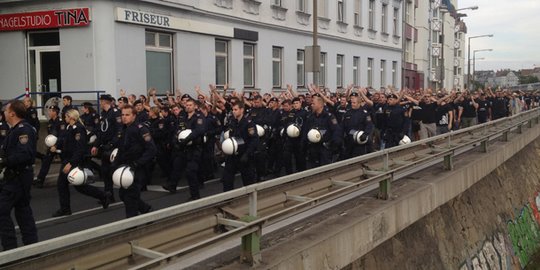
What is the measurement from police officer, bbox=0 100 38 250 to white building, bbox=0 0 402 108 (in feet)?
30.9

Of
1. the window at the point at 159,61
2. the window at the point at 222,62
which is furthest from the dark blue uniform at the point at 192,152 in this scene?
the window at the point at 222,62

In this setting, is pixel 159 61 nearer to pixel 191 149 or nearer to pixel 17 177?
pixel 191 149

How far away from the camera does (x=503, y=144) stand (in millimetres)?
12586

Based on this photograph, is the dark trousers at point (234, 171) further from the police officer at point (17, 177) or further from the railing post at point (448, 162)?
the police officer at point (17, 177)

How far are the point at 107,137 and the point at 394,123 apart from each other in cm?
652

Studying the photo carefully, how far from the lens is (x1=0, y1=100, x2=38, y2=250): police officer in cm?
599

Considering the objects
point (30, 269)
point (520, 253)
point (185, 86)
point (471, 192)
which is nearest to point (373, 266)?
point (30, 269)

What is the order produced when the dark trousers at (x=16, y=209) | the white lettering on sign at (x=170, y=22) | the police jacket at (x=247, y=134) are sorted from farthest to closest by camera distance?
the white lettering on sign at (x=170, y=22)
the police jacket at (x=247, y=134)
the dark trousers at (x=16, y=209)

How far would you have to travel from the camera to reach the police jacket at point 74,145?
8.25 meters

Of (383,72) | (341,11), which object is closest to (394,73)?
(383,72)

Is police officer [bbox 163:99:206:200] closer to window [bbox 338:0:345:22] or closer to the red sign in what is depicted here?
the red sign

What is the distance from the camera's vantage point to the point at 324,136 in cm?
1037

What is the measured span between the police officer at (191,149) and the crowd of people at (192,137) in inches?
0.7

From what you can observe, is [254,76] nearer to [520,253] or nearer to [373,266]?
[520,253]
